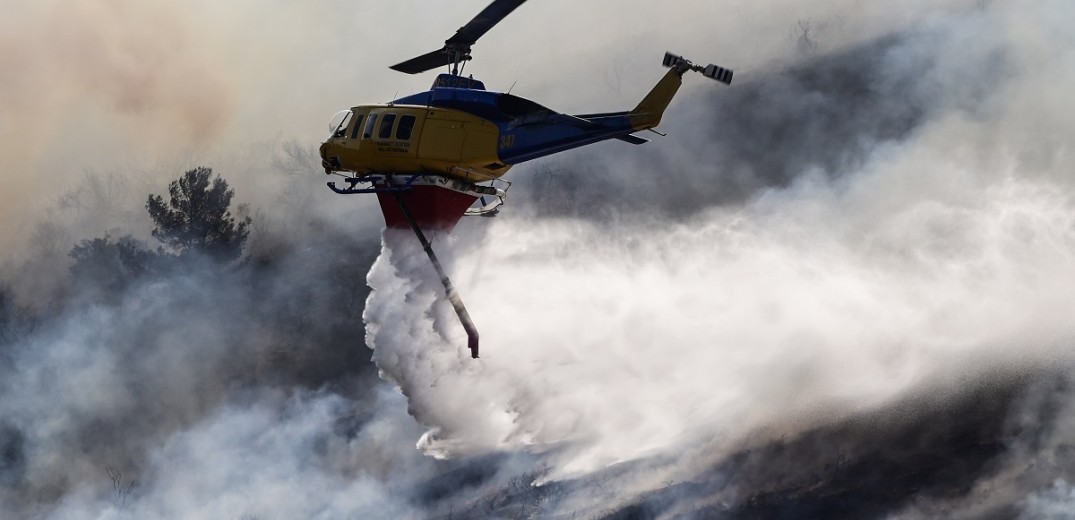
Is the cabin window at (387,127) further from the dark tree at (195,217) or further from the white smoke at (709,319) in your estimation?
the dark tree at (195,217)

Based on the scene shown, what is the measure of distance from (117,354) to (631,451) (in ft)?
79.1

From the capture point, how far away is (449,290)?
33.5m

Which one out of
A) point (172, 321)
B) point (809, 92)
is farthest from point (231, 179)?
point (809, 92)

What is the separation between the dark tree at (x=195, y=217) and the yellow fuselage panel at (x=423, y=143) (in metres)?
29.1

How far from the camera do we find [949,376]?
41.2 m

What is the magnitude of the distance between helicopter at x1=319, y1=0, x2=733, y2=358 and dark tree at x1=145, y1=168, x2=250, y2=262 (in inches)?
1103

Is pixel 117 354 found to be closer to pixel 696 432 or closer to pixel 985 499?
pixel 696 432

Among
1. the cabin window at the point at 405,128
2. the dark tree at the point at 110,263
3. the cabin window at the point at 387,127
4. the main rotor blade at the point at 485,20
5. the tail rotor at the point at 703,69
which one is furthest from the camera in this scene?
the dark tree at the point at 110,263

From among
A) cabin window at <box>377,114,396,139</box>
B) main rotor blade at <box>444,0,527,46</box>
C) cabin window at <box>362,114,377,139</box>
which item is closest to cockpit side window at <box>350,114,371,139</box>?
cabin window at <box>362,114,377,139</box>

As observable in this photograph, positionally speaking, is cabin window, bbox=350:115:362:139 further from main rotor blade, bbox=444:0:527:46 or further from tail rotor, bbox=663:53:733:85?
tail rotor, bbox=663:53:733:85

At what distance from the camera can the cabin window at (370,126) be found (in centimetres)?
3281

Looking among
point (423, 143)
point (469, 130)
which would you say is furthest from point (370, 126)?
point (469, 130)

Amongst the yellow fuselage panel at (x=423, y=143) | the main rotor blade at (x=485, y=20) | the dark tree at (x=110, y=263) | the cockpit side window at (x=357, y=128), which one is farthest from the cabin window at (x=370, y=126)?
the dark tree at (x=110, y=263)

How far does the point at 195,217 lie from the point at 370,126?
29820mm
